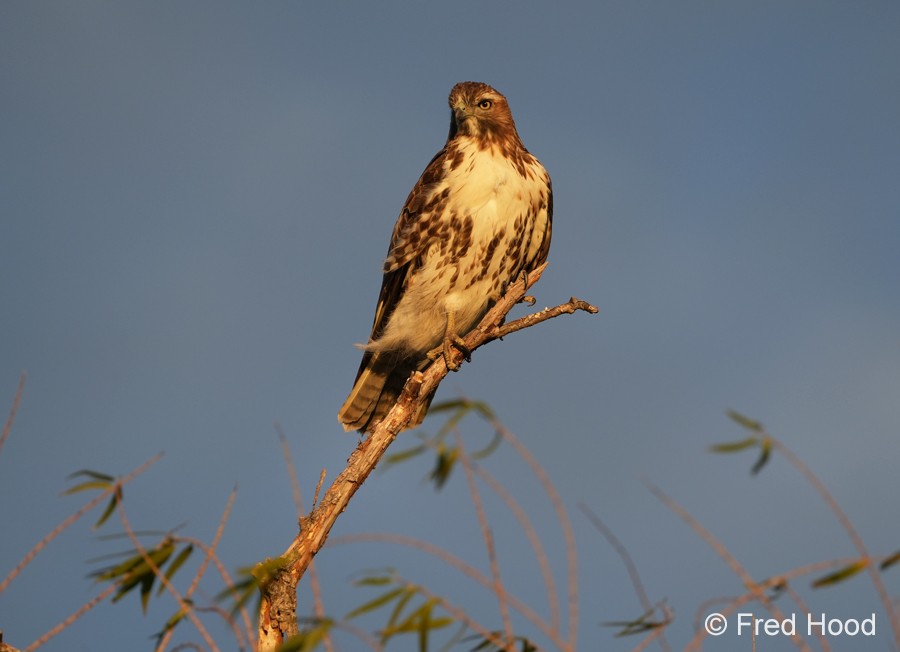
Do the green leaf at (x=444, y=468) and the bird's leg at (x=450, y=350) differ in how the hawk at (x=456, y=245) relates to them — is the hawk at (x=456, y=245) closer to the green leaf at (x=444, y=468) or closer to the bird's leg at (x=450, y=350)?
the bird's leg at (x=450, y=350)

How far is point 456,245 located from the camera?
6.27 meters

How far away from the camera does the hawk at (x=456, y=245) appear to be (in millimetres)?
6254

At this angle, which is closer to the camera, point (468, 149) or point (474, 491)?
point (474, 491)

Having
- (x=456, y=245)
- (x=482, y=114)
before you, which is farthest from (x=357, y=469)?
(x=482, y=114)

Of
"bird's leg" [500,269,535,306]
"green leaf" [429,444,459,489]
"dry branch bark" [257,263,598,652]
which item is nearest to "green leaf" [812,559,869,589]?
"green leaf" [429,444,459,489]

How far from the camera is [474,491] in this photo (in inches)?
132

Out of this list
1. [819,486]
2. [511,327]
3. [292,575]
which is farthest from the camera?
[511,327]

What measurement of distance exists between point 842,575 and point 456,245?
3716 millimetres

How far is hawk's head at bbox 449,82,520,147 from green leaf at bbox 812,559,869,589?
13.7 feet

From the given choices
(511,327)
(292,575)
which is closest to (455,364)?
(511,327)

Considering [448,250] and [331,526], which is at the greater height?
[448,250]

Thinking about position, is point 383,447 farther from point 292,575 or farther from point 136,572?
point 136,572

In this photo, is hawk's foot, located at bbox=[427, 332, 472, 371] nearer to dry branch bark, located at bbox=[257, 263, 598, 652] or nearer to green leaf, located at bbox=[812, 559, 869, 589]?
dry branch bark, located at bbox=[257, 263, 598, 652]

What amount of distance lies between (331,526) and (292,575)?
0.36 m
